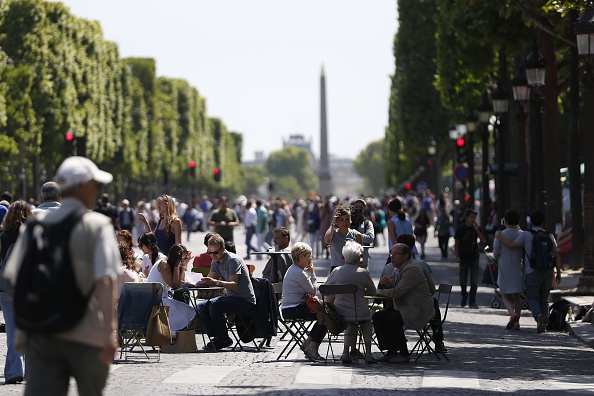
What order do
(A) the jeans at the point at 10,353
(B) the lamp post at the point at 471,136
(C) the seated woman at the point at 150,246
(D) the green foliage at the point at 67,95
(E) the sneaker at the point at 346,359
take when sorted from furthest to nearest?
(D) the green foliage at the point at 67,95
(B) the lamp post at the point at 471,136
(C) the seated woman at the point at 150,246
(E) the sneaker at the point at 346,359
(A) the jeans at the point at 10,353

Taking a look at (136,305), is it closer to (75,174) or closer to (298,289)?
(298,289)

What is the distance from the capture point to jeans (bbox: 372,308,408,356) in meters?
15.2

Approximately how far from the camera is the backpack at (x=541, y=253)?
19.6 meters

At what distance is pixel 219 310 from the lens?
636 inches

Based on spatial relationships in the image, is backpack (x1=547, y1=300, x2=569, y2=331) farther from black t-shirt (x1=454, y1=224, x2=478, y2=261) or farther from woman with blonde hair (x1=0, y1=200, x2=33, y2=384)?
woman with blonde hair (x1=0, y1=200, x2=33, y2=384)

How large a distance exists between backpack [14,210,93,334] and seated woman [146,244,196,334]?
8.47m

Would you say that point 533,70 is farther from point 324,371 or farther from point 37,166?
point 37,166

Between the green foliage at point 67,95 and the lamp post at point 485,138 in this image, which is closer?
the lamp post at point 485,138

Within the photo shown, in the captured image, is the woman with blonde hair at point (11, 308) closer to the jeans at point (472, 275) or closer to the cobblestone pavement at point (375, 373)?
the cobblestone pavement at point (375, 373)

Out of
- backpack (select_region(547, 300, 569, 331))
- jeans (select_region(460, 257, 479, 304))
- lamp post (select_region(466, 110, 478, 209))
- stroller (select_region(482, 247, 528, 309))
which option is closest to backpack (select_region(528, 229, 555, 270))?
backpack (select_region(547, 300, 569, 331))

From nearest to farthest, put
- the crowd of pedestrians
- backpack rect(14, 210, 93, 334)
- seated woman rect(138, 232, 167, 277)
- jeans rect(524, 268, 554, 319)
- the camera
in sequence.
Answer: backpack rect(14, 210, 93, 334)
the crowd of pedestrians
seated woman rect(138, 232, 167, 277)
jeans rect(524, 268, 554, 319)
the camera

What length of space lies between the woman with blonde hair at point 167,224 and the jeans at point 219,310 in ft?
7.78

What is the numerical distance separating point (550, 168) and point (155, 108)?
7284 centimetres

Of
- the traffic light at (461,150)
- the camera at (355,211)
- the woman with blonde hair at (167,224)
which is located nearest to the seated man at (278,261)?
the woman with blonde hair at (167,224)
